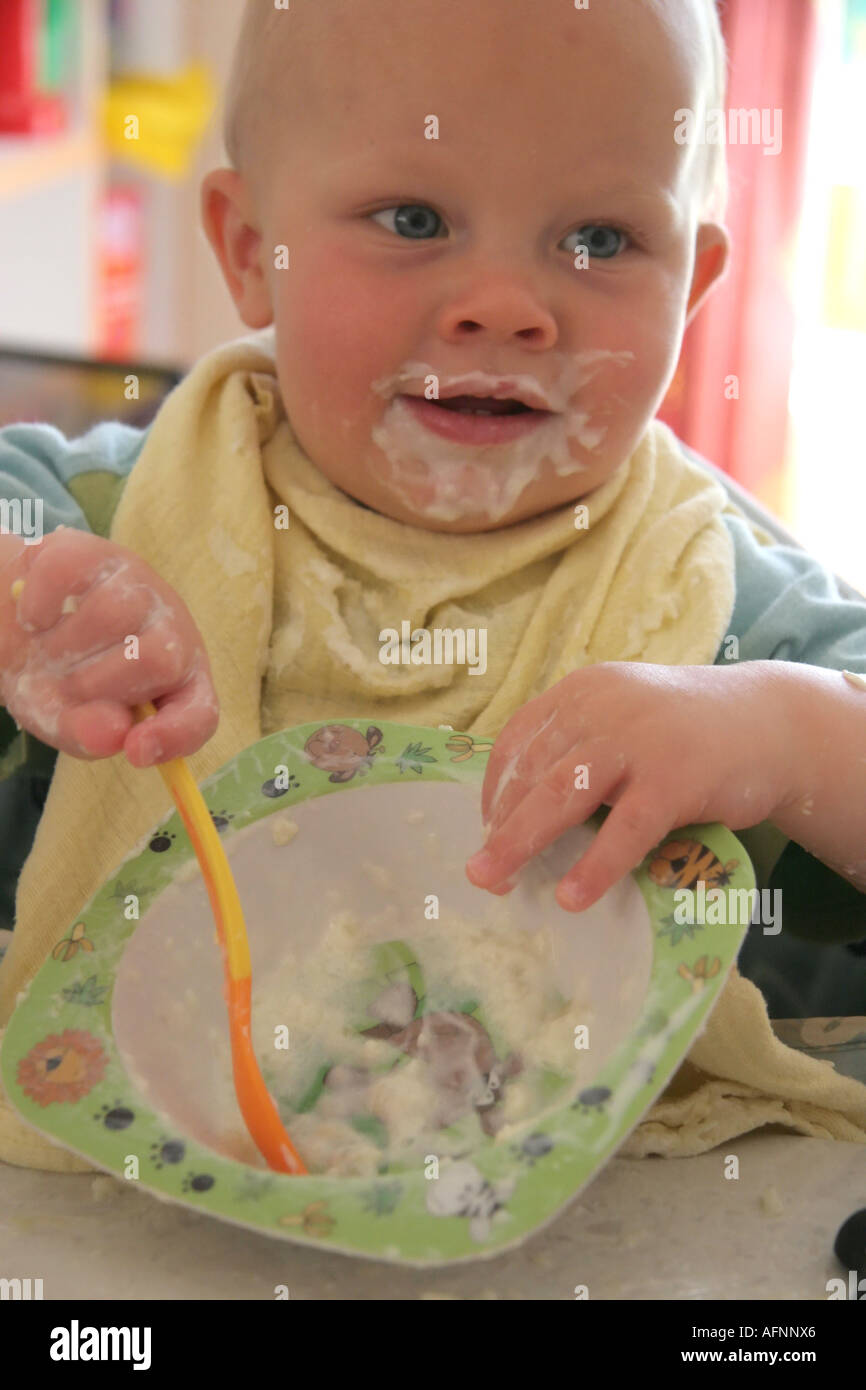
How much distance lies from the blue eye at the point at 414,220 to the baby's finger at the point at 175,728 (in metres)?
0.34

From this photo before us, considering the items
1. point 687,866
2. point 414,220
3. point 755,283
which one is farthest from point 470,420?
point 755,283

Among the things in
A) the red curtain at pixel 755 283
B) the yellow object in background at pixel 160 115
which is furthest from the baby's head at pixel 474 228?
the yellow object in background at pixel 160 115

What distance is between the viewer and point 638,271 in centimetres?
90

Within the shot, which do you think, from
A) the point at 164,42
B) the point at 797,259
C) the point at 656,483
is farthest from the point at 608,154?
the point at 164,42

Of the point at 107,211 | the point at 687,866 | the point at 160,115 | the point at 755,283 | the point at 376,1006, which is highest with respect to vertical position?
the point at 160,115

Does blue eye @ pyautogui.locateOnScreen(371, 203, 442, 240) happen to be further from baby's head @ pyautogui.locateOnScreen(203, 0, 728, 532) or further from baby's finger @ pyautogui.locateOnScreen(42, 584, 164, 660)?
baby's finger @ pyautogui.locateOnScreen(42, 584, 164, 660)

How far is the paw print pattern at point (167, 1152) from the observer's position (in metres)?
0.56

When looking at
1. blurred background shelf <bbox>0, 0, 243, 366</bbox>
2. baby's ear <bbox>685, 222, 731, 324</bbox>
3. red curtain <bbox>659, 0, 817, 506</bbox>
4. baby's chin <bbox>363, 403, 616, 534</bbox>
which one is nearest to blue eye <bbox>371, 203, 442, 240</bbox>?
baby's chin <bbox>363, 403, 616, 534</bbox>

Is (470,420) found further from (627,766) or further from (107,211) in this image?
(107,211)

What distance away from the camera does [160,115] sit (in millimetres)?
3254

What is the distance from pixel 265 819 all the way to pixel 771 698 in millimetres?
285

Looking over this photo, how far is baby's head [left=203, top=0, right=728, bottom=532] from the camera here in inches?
32.4

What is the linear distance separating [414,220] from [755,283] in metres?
2.14
